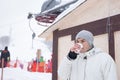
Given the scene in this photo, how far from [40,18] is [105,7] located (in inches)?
186

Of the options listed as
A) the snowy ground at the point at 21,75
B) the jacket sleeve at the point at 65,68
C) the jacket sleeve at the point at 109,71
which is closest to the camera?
the jacket sleeve at the point at 109,71

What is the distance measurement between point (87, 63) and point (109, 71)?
1.20ft

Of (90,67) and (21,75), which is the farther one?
(21,75)

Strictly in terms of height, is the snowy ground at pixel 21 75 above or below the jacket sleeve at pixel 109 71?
below

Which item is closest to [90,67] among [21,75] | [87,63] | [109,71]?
[87,63]

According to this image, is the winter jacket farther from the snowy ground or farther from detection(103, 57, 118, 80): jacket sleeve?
the snowy ground

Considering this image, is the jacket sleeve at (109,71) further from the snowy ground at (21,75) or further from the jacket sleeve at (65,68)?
the snowy ground at (21,75)

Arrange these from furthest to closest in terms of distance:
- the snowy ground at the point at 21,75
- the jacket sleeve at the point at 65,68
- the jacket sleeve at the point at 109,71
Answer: the snowy ground at the point at 21,75
the jacket sleeve at the point at 65,68
the jacket sleeve at the point at 109,71

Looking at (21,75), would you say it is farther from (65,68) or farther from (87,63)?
(87,63)

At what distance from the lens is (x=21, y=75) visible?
1543cm

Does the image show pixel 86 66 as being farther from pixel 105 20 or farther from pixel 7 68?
pixel 7 68

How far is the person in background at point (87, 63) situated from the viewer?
374cm

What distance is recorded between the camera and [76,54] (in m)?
3.94

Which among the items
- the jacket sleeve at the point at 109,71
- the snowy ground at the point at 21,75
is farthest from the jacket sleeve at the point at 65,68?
the snowy ground at the point at 21,75
